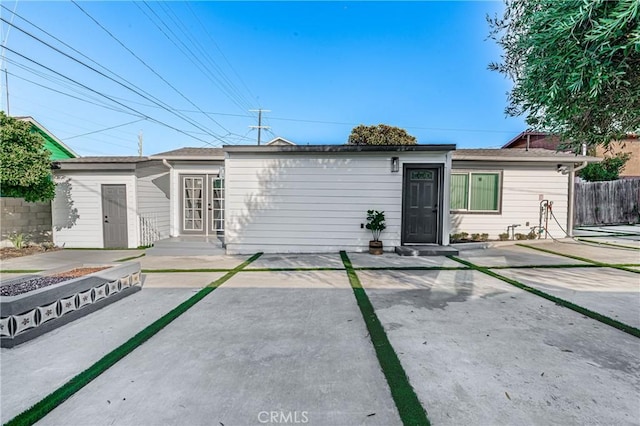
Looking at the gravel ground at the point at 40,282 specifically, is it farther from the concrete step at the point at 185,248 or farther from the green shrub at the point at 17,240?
the green shrub at the point at 17,240

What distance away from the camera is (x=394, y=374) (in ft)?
7.25

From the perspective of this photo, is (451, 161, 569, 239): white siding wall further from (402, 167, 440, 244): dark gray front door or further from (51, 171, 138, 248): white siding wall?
(51, 171, 138, 248): white siding wall

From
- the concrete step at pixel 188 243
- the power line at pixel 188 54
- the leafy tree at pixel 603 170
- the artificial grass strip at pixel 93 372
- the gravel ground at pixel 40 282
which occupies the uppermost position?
the power line at pixel 188 54

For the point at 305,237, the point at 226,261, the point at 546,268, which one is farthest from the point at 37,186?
the point at 546,268

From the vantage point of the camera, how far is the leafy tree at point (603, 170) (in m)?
14.4

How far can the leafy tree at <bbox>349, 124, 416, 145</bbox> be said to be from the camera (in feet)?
66.4

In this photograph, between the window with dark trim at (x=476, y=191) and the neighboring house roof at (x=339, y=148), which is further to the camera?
the window with dark trim at (x=476, y=191)

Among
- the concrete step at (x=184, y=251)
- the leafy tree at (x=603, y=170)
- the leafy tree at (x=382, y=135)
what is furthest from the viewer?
the leafy tree at (x=382, y=135)

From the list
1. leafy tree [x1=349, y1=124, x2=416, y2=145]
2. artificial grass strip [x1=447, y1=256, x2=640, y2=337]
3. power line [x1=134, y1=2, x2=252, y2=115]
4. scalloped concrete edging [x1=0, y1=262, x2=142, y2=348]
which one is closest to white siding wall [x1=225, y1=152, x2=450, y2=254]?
artificial grass strip [x1=447, y1=256, x2=640, y2=337]

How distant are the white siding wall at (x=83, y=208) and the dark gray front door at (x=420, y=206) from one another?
319 inches

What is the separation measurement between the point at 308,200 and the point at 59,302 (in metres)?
5.22

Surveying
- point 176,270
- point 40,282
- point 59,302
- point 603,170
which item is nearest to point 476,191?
point 176,270

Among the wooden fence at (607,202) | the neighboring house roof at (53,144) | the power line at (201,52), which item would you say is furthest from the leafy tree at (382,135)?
the neighboring house roof at (53,144)

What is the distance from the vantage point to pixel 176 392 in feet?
6.65
